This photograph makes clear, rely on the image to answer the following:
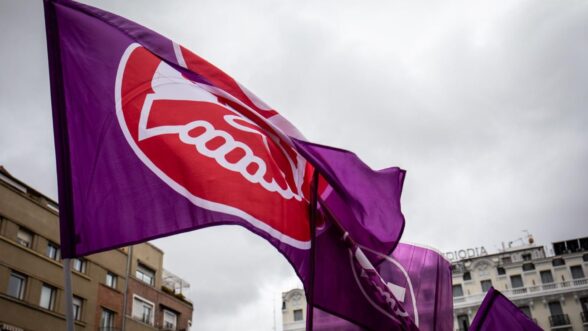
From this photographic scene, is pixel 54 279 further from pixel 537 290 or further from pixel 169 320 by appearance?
pixel 537 290

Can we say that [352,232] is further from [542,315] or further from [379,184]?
[542,315]

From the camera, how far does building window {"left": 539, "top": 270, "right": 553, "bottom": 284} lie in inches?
2048

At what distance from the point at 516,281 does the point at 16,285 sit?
39.4 m

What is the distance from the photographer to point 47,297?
30359 millimetres

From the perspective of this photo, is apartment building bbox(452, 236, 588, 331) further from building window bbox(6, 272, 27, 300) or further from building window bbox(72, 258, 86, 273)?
→ building window bbox(6, 272, 27, 300)

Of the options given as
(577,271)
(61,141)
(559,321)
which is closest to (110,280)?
(61,141)

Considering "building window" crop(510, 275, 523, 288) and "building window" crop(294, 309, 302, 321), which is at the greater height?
"building window" crop(510, 275, 523, 288)

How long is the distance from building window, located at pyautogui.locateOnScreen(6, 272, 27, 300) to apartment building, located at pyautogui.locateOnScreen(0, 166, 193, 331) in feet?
0.14

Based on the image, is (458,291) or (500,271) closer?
(500,271)

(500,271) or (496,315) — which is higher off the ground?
(500,271)

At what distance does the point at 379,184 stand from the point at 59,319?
27292 millimetres

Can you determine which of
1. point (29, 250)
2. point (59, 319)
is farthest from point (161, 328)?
Answer: point (29, 250)

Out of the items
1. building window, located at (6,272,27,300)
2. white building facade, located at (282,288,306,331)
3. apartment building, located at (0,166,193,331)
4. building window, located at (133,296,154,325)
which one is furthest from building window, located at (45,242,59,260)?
white building facade, located at (282,288,306,331)

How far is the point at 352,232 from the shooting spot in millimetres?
7297
